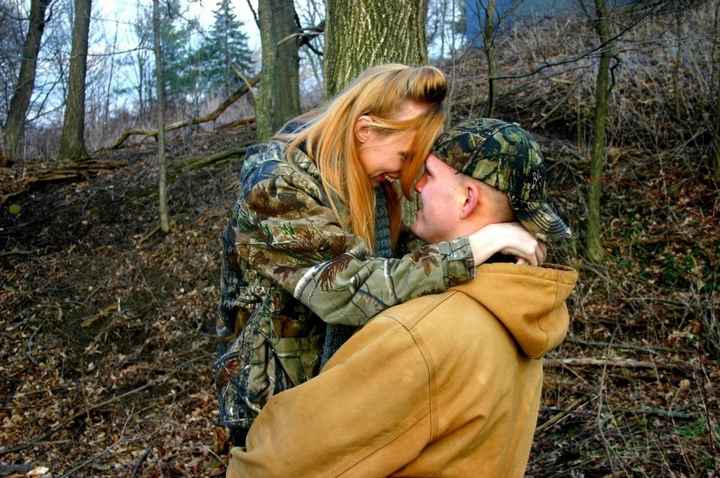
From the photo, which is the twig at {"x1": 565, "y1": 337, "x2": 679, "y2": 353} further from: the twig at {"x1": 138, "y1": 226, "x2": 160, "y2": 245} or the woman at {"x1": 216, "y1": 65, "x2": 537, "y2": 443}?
the twig at {"x1": 138, "y1": 226, "x2": 160, "y2": 245}

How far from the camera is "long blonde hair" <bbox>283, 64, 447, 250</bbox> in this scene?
2.35 meters

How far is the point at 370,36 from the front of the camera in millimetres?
3707

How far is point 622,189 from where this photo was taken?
8438 mm

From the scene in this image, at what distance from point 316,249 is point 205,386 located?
478 cm

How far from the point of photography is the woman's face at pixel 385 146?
2.38m

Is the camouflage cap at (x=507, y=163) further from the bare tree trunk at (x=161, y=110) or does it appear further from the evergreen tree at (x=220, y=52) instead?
the evergreen tree at (x=220, y=52)

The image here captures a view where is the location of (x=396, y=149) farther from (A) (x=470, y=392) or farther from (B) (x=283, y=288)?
(A) (x=470, y=392)

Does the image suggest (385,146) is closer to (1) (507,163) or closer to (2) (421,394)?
(1) (507,163)

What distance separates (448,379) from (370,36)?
8.55 feet

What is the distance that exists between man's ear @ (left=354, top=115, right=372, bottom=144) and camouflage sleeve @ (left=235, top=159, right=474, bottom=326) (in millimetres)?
307

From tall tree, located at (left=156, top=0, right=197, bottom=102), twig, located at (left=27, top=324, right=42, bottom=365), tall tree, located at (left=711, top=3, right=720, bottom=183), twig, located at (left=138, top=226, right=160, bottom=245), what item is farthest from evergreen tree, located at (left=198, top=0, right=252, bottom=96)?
tall tree, located at (left=711, top=3, right=720, bottom=183)

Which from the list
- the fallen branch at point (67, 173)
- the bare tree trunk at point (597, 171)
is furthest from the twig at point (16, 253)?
the bare tree trunk at point (597, 171)

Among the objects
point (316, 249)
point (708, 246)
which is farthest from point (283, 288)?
point (708, 246)

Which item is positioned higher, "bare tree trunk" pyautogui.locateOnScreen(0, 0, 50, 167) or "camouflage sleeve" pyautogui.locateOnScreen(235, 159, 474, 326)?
"bare tree trunk" pyautogui.locateOnScreen(0, 0, 50, 167)
